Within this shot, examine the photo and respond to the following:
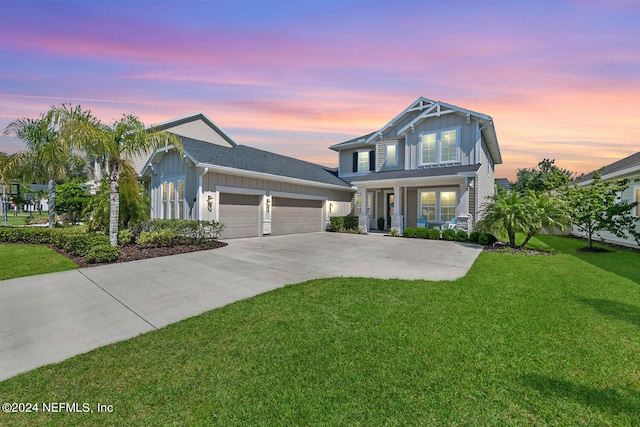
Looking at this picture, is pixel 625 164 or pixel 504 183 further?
pixel 504 183

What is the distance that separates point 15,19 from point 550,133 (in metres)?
19.7

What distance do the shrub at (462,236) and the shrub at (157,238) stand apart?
11951 mm

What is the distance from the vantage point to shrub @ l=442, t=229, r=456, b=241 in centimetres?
1252

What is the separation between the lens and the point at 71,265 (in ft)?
23.2

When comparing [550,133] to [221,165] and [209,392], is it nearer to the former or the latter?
[221,165]

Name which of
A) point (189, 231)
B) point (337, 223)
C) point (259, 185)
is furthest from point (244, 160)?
point (337, 223)

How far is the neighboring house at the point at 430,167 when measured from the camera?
1314cm

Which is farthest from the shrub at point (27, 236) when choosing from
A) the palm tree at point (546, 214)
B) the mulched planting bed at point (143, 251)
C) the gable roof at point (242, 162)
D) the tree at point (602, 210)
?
the tree at point (602, 210)

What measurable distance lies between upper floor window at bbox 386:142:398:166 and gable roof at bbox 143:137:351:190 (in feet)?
10.7

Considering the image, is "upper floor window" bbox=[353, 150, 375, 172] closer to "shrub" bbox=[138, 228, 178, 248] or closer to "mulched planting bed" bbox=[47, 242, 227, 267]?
"mulched planting bed" bbox=[47, 242, 227, 267]

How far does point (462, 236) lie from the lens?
12.3 meters

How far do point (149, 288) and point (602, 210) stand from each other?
1555cm

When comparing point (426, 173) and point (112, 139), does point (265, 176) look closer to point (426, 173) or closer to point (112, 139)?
point (112, 139)

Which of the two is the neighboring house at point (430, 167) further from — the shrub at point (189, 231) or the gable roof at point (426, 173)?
the shrub at point (189, 231)
